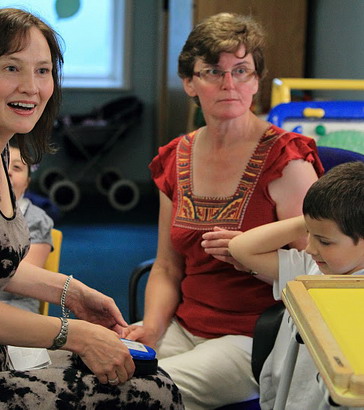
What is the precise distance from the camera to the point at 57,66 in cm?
180

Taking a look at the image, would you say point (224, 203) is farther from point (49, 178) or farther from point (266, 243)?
point (49, 178)

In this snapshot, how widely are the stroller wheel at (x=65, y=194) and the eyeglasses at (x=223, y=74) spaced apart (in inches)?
151

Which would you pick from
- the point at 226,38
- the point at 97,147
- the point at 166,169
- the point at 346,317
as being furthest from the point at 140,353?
the point at 97,147

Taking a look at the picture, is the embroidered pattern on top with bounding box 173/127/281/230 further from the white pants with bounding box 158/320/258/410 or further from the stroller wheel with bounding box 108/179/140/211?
the stroller wheel with bounding box 108/179/140/211

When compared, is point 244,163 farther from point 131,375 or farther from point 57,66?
point 131,375

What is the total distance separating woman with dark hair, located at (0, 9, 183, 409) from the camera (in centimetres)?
151

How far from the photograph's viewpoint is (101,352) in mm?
1551

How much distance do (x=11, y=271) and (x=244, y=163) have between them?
0.73 m

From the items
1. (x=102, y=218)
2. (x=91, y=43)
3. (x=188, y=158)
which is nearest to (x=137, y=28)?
(x=91, y=43)

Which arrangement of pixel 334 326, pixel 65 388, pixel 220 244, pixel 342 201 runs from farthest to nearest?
pixel 220 244 < pixel 342 201 < pixel 65 388 < pixel 334 326

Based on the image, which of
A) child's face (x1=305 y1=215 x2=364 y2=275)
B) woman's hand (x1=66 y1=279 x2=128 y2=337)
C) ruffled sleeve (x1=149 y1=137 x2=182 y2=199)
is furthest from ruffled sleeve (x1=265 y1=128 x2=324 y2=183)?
woman's hand (x1=66 y1=279 x2=128 y2=337)

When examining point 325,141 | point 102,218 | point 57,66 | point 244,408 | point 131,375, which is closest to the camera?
point 131,375

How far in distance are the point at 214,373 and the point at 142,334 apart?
0.22m

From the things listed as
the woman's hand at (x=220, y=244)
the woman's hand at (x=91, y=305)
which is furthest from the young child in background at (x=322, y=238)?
the woman's hand at (x=91, y=305)
